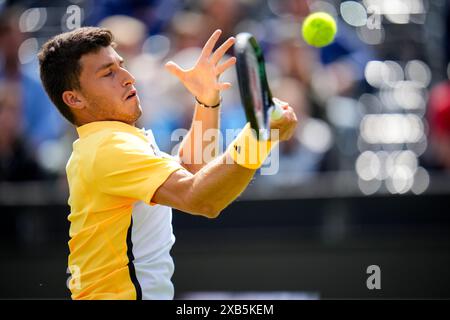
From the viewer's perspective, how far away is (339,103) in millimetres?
7031

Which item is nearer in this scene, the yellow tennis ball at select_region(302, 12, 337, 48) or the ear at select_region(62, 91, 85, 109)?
the ear at select_region(62, 91, 85, 109)

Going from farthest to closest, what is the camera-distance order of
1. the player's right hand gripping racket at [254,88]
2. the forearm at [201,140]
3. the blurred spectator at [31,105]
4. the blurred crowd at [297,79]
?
the blurred spectator at [31,105]
the blurred crowd at [297,79]
the forearm at [201,140]
the player's right hand gripping racket at [254,88]

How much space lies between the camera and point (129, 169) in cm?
318

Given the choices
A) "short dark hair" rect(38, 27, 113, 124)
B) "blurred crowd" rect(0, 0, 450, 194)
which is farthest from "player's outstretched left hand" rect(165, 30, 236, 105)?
"blurred crowd" rect(0, 0, 450, 194)

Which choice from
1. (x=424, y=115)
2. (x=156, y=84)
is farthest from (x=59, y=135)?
(x=424, y=115)

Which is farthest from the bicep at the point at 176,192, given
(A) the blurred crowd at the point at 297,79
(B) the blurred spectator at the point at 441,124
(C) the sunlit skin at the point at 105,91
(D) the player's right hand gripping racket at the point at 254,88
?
(B) the blurred spectator at the point at 441,124

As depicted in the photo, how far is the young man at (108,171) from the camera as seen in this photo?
322 cm

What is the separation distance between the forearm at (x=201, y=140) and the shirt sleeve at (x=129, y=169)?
20.5 inches

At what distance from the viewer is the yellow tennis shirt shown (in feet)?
10.6

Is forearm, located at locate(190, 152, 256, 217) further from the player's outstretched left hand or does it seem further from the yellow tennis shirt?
the player's outstretched left hand

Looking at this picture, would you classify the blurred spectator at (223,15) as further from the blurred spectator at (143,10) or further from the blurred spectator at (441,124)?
the blurred spectator at (441,124)

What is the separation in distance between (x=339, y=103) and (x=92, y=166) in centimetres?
408

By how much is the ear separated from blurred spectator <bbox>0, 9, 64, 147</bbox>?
3.39m

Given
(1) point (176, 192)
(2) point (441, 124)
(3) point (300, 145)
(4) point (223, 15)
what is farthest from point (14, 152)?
(1) point (176, 192)
